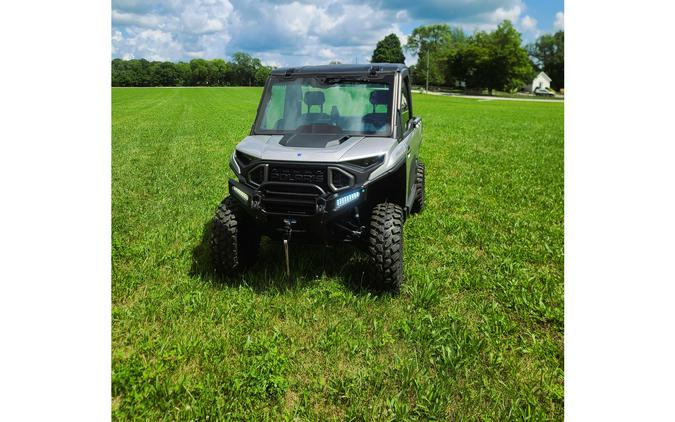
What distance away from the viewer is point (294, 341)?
3.82 m

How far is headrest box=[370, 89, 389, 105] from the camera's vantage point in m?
5.01

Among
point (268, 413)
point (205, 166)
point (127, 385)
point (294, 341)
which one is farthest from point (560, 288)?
point (205, 166)

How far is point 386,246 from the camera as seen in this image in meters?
4.35

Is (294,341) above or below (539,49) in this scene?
below

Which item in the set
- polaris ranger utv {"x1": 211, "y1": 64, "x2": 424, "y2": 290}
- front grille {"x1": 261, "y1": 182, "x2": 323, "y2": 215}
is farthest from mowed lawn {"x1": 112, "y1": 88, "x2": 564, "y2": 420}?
front grille {"x1": 261, "y1": 182, "x2": 323, "y2": 215}

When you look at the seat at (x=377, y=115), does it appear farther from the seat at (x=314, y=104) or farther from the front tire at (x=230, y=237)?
the front tire at (x=230, y=237)

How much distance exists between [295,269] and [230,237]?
857mm

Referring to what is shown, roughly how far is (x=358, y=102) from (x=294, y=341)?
2633 mm

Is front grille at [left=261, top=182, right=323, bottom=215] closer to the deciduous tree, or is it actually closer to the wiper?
the wiper

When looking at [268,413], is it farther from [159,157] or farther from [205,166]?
[159,157]

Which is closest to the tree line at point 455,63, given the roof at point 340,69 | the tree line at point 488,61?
the tree line at point 488,61

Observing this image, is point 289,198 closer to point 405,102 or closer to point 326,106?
point 326,106

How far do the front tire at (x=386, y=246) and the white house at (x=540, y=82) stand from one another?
97.6 m

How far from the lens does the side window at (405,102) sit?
17.5 ft
